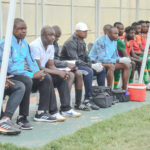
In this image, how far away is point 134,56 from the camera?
31.7 feet

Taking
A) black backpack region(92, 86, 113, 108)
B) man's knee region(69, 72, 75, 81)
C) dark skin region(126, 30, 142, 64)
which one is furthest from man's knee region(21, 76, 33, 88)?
dark skin region(126, 30, 142, 64)

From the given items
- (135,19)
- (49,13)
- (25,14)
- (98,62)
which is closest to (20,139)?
(98,62)

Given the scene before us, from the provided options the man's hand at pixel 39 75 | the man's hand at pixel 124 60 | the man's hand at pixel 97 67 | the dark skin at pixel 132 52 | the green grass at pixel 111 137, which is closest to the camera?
the green grass at pixel 111 137

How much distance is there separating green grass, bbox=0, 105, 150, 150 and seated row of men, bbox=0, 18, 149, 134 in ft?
2.25

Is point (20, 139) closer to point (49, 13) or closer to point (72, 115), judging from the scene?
point (72, 115)

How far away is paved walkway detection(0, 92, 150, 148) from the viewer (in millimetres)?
5309

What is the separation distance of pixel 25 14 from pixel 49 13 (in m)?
1.00

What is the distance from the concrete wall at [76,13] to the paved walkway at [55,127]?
255 centimetres

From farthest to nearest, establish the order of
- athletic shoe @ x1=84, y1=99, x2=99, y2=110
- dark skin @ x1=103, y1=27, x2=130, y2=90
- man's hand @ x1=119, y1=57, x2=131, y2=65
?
man's hand @ x1=119, y1=57, x2=131, y2=65 < dark skin @ x1=103, y1=27, x2=130, y2=90 < athletic shoe @ x1=84, y1=99, x2=99, y2=110

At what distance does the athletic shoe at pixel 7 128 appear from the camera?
548cm

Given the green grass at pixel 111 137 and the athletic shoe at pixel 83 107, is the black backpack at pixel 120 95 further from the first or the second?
the green grass at pixel 111 137

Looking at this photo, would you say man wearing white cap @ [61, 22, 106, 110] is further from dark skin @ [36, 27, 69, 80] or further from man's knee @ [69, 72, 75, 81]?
dark skin @ [36, 27, 69, 80]

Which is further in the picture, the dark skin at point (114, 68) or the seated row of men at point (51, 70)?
the dark skin at point (114, 68)

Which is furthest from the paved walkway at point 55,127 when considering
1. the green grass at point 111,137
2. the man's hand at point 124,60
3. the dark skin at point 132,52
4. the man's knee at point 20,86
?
the dark skin at point 132,52
